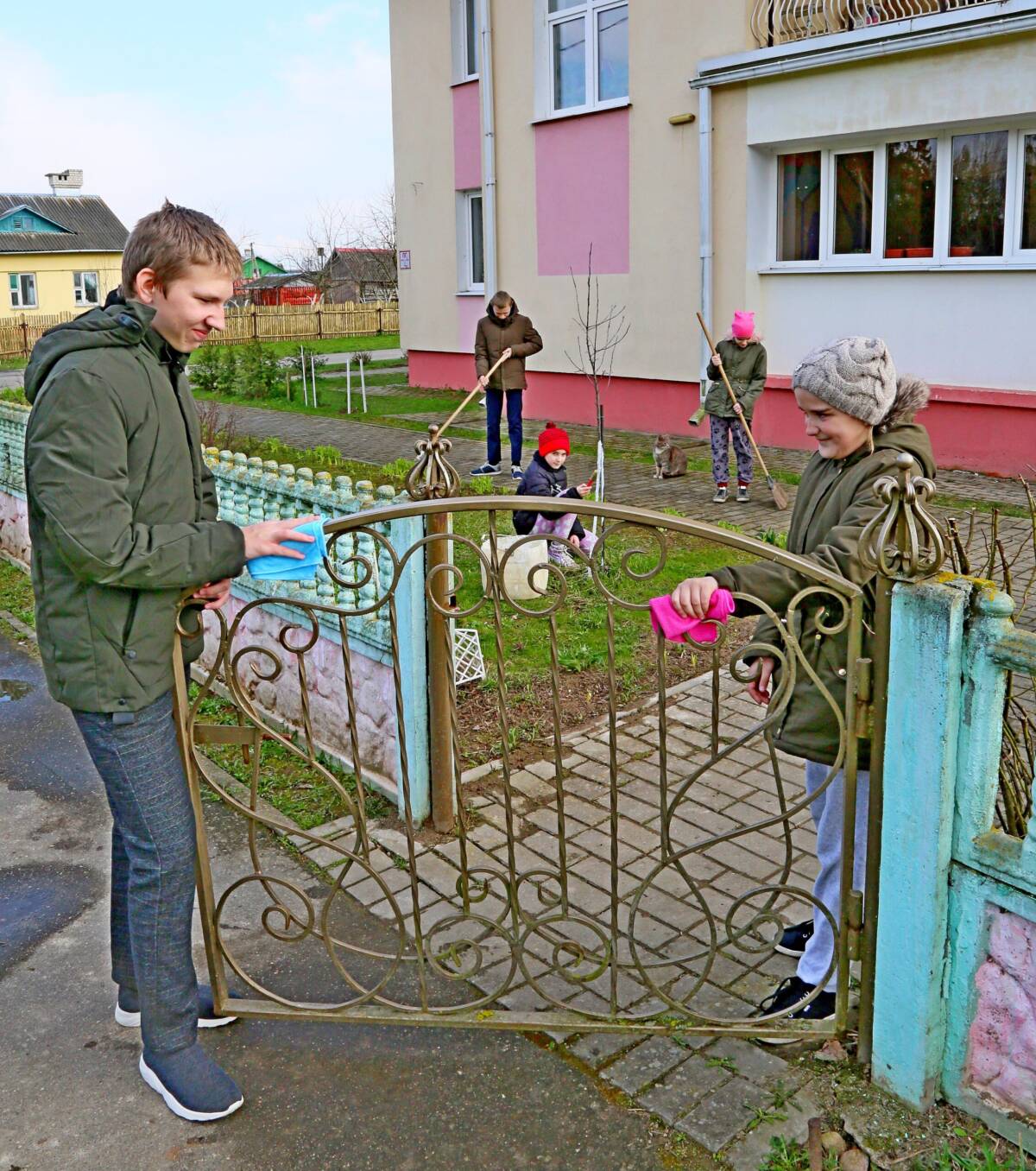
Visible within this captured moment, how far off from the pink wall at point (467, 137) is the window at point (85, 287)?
128 ft

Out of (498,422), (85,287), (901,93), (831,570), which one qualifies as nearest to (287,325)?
(85,287)

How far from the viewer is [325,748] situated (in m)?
5.07

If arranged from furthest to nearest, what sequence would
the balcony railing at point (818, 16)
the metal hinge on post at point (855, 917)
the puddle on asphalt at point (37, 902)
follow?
1. the balcony railing at point (818, 16)
2. the puddle on asphalt at point (37, 902)
3. the metal hinge on post at point (855, 917)

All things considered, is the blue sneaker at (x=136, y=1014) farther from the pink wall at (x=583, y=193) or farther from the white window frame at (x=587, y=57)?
the white window frame at (x=587, y=57)

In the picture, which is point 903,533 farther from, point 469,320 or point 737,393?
point 469,320

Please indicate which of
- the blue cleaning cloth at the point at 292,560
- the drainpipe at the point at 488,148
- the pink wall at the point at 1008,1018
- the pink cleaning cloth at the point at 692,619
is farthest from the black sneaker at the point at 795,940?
the drainpipe at the point at 488,148

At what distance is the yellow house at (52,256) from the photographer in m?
50.1

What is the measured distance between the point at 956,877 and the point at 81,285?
5591 centimetres

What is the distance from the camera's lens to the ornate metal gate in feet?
9.54

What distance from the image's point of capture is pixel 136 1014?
3.30 meters

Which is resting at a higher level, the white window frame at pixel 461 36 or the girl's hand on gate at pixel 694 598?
the white window frame at pixel 461 36

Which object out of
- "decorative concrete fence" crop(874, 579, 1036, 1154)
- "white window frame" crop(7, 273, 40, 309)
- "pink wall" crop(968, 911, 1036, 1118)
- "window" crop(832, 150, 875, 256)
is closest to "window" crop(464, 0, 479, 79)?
"window" crop(832, 150, 875, 256)

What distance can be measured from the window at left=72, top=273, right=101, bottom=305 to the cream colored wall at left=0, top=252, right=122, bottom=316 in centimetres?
20

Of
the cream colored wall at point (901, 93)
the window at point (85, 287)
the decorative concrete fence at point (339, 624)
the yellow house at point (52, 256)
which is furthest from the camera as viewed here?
the window at point (85, 287)
